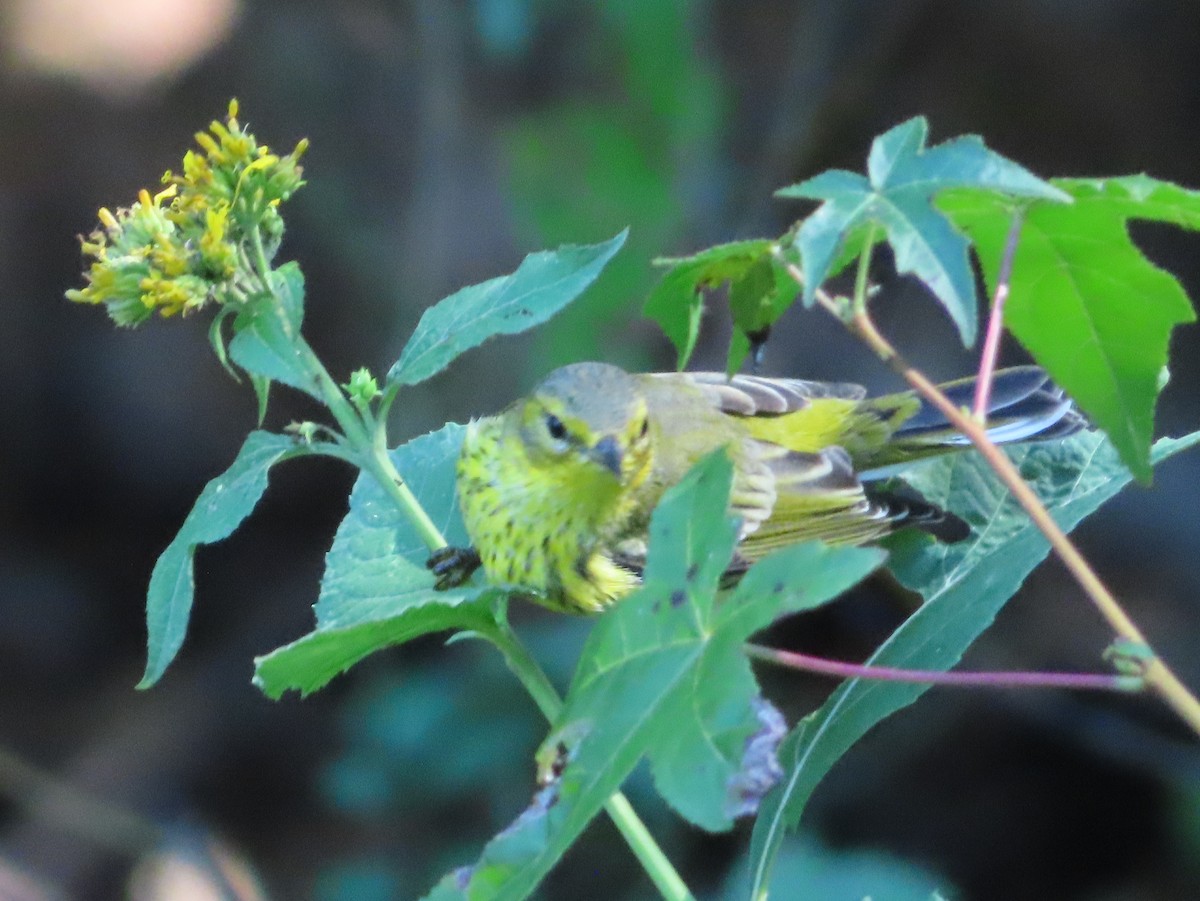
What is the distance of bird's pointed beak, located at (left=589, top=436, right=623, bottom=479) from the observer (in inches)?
87.2

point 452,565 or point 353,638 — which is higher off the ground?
point 353,638

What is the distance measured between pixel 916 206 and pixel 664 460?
1.29 metres

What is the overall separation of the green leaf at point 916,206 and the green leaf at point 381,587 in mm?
450

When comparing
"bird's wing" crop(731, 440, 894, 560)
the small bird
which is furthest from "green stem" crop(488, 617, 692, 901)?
"bird's wing" crop(731, 440, 894, 560)

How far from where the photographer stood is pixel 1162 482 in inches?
162

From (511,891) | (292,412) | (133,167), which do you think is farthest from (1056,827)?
(133,167)

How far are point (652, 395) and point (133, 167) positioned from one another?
3245mm

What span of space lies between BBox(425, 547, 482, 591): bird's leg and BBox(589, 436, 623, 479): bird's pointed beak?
1.09 feet

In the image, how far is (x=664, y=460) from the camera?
2.42 meters

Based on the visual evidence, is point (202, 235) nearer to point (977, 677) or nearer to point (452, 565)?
point (452, 565)

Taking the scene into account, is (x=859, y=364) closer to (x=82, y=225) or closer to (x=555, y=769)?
(x=82, y=225)

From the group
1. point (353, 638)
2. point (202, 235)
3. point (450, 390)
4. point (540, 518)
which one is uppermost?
point (202, 235)

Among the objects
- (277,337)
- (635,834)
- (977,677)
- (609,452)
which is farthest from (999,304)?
(609,452)

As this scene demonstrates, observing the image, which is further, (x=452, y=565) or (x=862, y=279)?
(x=452, y=565)
